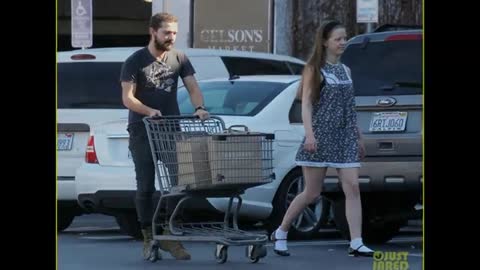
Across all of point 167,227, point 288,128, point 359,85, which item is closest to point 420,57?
point 359,85

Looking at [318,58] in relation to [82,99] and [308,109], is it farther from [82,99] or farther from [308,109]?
[82,99]

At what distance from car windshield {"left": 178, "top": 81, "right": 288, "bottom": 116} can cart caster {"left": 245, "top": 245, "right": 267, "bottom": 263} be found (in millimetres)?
2146

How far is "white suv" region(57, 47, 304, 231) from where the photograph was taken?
1227 centimetres

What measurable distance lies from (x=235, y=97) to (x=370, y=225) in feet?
5.72

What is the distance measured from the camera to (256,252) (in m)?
9.41

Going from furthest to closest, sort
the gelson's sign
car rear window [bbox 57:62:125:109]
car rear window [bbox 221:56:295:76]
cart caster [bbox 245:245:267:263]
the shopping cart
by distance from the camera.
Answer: the gelson's sign → car rear window [bbox 221:56:295:76] → car rear window [bbox 57:62:125:109] → cart caster [bbox 245:245:267:263] → the shopping cart

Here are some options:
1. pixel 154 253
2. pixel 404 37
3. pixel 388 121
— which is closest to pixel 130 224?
pixel 154 253

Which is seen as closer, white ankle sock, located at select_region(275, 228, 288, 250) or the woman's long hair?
the woman's long hair

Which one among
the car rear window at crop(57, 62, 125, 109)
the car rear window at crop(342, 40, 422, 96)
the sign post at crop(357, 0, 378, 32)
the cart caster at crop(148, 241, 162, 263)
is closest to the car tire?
the car rear window at crop(342, 40, 422, 96)

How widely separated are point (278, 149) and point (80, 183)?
1777mm

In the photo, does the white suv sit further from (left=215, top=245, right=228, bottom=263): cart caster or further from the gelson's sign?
the gelson's sign

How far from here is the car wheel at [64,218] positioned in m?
12.9
